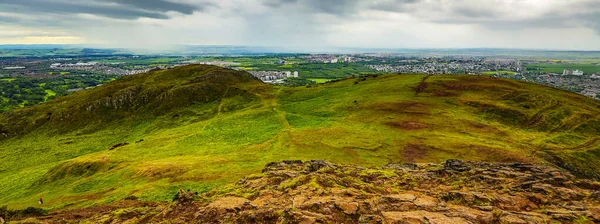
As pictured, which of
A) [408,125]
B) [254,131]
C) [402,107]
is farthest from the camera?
[402,107]

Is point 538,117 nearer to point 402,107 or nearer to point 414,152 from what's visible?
point 402,107

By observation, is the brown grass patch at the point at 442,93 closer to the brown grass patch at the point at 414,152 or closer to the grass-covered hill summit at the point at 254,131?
the grass-covered hill summit at the point at 254,131

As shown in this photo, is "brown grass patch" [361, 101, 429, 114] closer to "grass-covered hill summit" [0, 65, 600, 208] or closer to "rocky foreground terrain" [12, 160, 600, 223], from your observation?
"grass-covered hill summit" [0, 65, 600, 208]

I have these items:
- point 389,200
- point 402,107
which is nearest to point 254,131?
point 402,107

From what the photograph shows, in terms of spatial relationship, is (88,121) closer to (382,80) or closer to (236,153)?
(236,153)

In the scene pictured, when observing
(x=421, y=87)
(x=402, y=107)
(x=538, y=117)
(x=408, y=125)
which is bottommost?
(x=408, y=125)

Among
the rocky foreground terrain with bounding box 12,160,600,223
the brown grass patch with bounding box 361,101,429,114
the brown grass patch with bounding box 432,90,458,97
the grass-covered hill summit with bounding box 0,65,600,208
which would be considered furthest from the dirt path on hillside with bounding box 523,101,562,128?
the rocky foreground terrain with bounding box 12,160,600,223

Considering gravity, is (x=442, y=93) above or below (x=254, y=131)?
above

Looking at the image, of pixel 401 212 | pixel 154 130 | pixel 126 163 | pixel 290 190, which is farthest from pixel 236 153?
pixel 154 130
